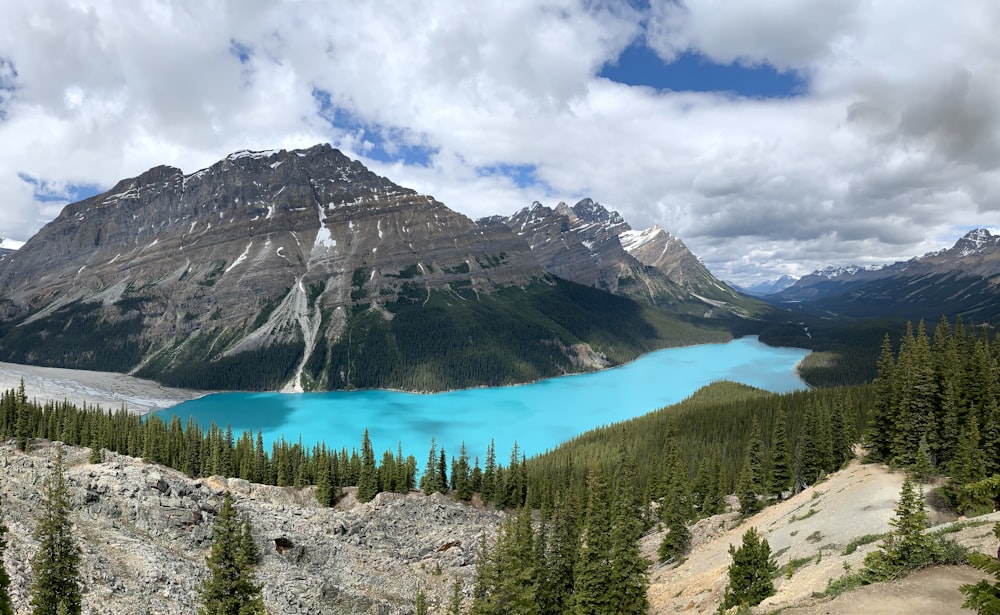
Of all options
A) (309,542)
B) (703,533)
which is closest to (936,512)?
(703,533)

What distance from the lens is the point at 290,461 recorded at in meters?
86.8

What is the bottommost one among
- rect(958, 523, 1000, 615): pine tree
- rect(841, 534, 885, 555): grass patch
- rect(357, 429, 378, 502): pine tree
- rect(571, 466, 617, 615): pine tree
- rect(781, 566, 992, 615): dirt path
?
rect(357, 429, 378, 502): pine tree

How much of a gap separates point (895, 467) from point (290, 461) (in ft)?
269

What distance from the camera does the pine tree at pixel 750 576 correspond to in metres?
28.5

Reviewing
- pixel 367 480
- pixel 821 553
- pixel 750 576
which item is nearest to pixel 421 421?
pixel 367 480

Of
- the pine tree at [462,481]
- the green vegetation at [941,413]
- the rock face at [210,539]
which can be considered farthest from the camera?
the pine tree at [462,481]

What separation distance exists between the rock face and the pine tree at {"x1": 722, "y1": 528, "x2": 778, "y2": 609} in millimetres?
25918

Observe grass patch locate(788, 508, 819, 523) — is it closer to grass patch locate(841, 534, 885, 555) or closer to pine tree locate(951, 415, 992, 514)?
pine tree locate(951, 415, 992, 514)

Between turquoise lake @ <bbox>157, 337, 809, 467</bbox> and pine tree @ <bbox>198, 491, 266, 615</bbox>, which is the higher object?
pine tree @ <bbox>198, 491, 266, 615</bbox>

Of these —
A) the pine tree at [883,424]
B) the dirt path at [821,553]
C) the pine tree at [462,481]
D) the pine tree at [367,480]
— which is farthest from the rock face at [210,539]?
the pine tree at [883,424]

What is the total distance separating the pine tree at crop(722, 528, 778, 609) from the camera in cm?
2848

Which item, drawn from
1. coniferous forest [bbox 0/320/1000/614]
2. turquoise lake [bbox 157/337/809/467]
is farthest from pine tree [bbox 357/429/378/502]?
turquoise lake [bbox 157/337/809/467]

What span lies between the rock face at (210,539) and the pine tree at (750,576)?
25918 mm

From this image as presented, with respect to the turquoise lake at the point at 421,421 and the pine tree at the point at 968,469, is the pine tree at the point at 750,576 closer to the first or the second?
the pine tree at the point at 968,469
